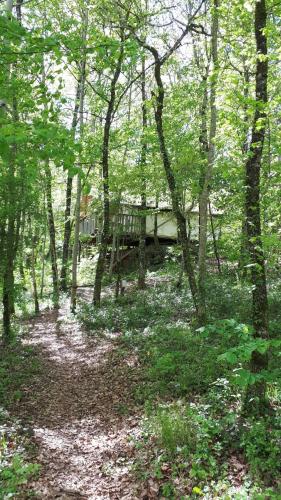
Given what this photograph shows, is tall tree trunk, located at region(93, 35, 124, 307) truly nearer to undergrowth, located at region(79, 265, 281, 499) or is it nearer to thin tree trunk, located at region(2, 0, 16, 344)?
thin tree trunk, located at region(2, 0, 16, 344)

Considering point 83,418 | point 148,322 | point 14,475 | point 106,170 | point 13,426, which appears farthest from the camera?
point 106,170

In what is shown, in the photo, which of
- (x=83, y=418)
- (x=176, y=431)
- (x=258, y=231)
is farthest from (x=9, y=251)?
(x=258, y=231)

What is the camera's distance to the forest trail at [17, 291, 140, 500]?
18.1 ft

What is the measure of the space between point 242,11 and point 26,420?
343 inches

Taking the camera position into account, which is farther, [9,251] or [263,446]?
[9,251]

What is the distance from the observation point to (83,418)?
7.64m

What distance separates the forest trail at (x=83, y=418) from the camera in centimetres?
551

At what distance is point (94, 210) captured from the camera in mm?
19266

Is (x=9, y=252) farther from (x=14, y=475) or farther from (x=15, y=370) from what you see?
(x=14, y=475)

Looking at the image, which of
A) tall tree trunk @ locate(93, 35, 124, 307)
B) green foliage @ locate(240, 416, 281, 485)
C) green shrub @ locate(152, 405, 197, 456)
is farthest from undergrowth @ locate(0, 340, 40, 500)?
tall tree trunk @ locate(93, 35, 124, 307)

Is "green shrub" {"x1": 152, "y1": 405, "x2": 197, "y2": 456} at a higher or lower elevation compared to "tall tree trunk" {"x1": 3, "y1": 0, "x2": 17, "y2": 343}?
lower

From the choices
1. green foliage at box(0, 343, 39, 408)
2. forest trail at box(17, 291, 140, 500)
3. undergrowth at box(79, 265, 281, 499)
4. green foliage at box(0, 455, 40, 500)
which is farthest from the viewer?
green foliage at box(0, 343, 39, 408)

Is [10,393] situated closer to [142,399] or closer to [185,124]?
[142,399]

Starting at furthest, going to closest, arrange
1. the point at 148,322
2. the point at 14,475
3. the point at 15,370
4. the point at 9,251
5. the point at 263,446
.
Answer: the point at 148,322, the point at 9,251, the point at 15,370, the point at 263,446, the point at 14,475
